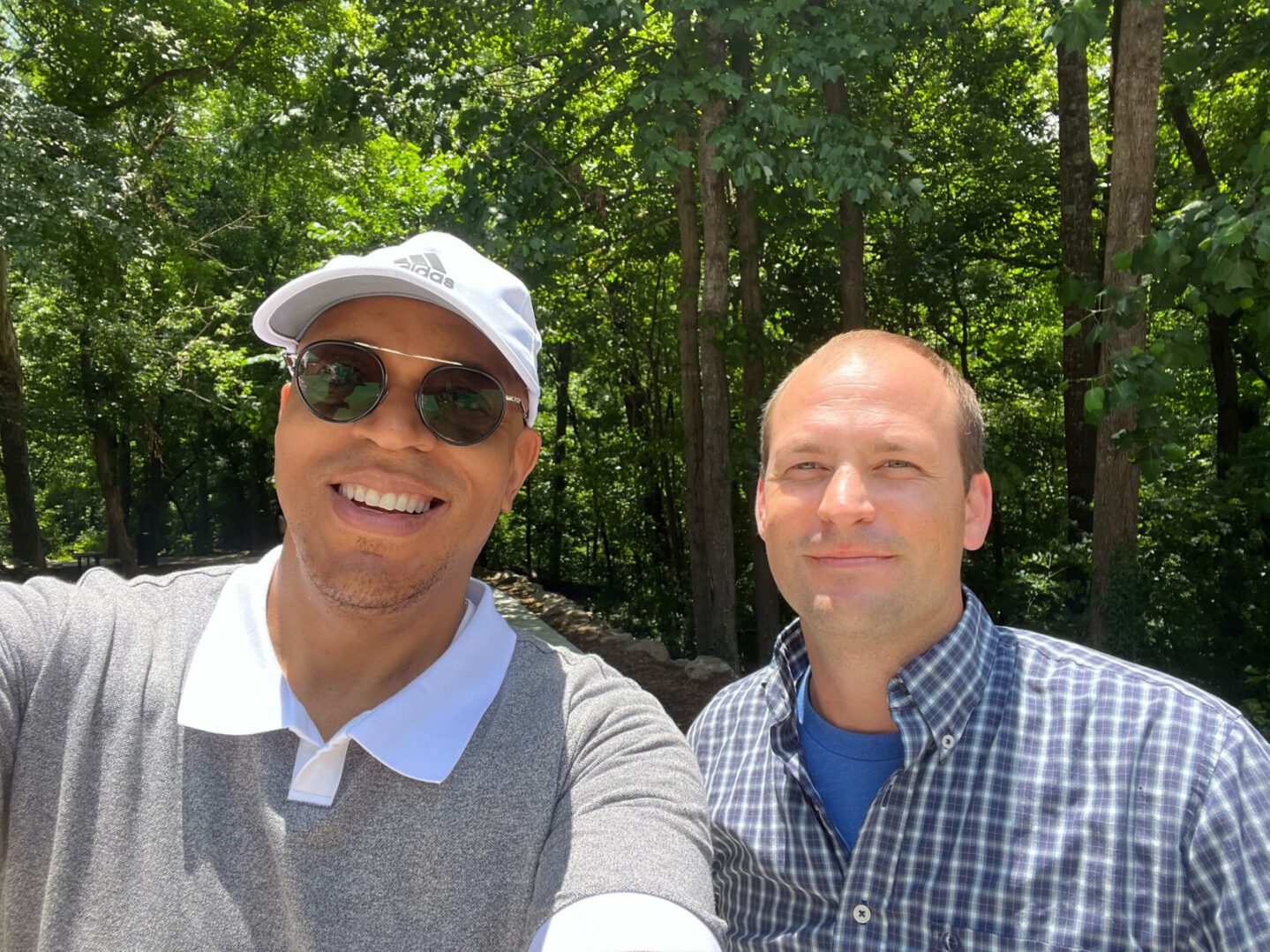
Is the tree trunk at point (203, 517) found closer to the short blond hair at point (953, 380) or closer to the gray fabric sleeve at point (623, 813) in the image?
the short blond hair at point (953, 380)

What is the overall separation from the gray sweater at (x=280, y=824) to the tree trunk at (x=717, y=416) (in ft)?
29.1

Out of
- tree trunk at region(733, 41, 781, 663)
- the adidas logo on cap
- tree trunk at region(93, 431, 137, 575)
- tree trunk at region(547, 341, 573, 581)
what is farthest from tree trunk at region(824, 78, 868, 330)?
tree trunk at region(93, 431, 137, 575)

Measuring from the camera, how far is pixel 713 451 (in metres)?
11.0

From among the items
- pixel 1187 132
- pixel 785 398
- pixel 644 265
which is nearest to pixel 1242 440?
pixel 1187 132

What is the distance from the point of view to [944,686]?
2094 mm

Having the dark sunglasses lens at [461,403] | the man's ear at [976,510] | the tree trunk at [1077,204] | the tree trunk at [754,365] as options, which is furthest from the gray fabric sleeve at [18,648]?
the tree trunk at [1077,204]

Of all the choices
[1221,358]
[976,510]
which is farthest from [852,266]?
[976,510]

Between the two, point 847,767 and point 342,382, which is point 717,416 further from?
point 342,382

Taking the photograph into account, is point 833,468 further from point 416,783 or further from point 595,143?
point 595,143

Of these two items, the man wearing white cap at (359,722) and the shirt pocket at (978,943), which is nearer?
the man wearing white cap at (359,722)

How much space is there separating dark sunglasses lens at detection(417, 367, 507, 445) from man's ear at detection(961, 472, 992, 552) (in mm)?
1130

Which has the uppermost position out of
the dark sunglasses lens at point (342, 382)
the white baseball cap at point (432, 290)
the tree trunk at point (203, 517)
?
the white baseball cap at point (432, 290)

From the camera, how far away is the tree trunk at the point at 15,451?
16047mm

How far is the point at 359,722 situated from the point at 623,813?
464 mm
